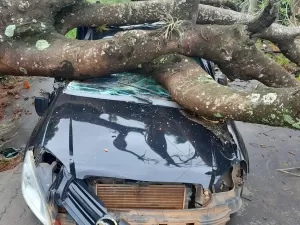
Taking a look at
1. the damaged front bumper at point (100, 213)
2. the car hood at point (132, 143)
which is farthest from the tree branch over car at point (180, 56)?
the damaged front bumper at point (100, 213)

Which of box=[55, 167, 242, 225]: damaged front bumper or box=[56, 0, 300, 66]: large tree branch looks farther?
box=[56, 0, 300, 66]: large tree branch

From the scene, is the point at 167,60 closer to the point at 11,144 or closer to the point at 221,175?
the point at 221,175

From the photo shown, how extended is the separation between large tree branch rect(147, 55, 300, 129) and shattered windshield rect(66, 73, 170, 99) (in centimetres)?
9

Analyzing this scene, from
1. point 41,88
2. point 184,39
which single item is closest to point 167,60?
point 184,39

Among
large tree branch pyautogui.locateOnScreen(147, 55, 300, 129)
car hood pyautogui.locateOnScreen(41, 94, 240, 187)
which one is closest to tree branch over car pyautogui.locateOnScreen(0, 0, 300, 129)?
large tree branch pyautogui.locateOnScreen(147, 55, 300, 129)

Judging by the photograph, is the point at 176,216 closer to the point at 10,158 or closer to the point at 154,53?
the point at 154,53

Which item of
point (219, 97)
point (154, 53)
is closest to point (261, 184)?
point (219, 97)

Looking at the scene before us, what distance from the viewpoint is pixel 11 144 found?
530 cm

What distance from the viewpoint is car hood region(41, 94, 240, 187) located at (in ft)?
10.1

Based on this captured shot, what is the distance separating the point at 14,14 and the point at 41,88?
248 centimetres

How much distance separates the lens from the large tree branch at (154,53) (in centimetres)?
404

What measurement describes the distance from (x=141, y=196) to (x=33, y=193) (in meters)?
0.81

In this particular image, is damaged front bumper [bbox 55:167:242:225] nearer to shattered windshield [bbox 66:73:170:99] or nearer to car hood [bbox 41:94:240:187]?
car hood [bbox 41:94:240:187]

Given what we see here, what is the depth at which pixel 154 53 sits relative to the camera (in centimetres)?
407
